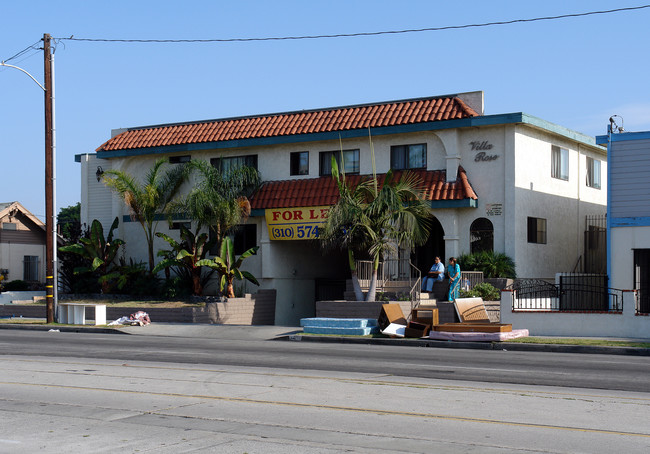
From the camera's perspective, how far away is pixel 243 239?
35.9 meters

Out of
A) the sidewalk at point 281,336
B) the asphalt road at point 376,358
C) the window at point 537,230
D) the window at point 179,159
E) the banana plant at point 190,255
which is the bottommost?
the sidewalk at point 281,336

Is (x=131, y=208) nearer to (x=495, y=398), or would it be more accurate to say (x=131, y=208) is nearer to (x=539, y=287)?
(x=539, y=287)

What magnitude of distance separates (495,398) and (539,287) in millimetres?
17807

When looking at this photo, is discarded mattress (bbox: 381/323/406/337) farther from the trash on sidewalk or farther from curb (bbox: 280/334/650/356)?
the trash on sidewalk

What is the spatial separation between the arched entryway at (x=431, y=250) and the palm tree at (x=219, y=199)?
23.3 feet

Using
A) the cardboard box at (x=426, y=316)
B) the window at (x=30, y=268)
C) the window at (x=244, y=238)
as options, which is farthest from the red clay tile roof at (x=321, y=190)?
the window at (x=30, y=268)

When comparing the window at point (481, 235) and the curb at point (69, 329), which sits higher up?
the window at point (481, 235)

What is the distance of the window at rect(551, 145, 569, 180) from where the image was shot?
33125 mm

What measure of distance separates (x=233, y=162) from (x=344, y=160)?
5.39 meters

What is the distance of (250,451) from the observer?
27.2 feet

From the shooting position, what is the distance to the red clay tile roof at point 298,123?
31578 millimetres

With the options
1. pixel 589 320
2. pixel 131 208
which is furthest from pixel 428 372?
pixel 131 208

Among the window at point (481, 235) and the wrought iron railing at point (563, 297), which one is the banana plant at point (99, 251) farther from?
the wrought iron railing at point (563, 297)

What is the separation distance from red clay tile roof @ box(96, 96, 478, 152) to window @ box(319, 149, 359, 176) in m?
1.12
